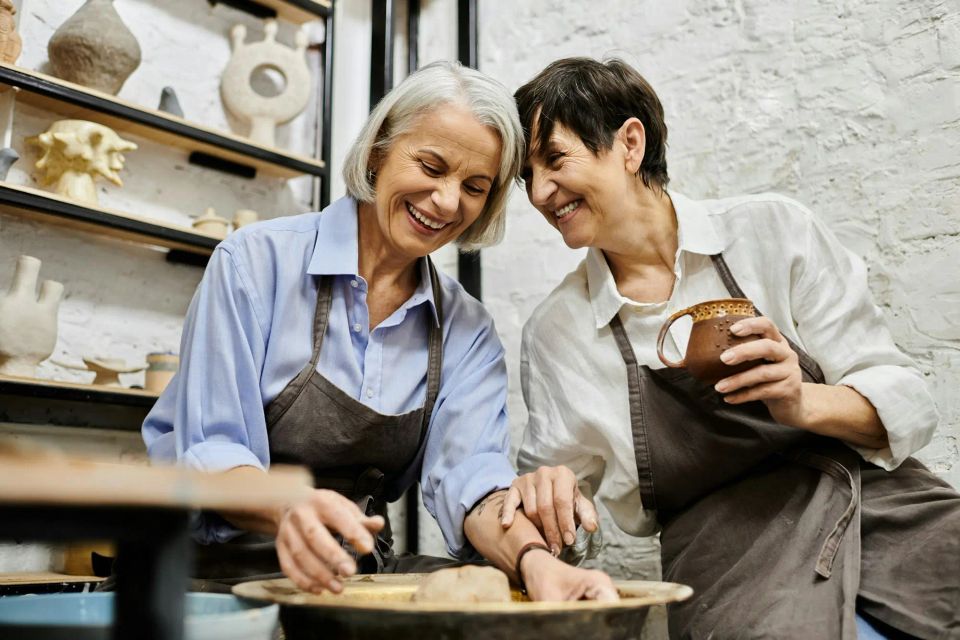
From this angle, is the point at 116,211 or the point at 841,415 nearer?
the point at 841,415

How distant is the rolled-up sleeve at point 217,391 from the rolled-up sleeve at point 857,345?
1.15 meters

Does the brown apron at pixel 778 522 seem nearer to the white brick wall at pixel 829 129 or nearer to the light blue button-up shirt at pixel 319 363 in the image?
the light blue button-up shirt at pixel 319 363

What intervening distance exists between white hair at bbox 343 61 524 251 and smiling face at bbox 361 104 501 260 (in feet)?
0.06

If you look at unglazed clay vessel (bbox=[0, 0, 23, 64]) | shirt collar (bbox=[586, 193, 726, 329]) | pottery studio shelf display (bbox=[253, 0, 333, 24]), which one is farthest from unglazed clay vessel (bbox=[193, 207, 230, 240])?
shirt collar (bbox=[586, 193, 726, 329])

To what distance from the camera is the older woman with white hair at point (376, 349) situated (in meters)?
1.63

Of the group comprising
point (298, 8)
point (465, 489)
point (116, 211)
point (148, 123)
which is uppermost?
point (298, 8)

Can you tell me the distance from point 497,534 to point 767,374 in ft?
1.90

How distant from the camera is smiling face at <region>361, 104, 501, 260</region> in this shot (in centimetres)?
181

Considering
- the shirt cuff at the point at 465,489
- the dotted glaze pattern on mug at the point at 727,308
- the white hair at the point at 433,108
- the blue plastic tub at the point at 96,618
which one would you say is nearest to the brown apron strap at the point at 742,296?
the dotted glaze pattern on mug at the point at 727,308

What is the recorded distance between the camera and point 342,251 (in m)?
1.84

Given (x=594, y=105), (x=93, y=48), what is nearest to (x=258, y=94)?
(x=93, y=48)

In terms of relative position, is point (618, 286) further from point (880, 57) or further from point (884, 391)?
point (880, 57)

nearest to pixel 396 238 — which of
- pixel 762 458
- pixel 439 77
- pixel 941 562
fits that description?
pixel 439 77

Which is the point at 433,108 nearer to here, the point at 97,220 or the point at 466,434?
the point at 466,434
